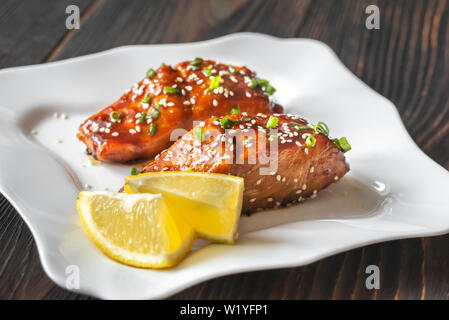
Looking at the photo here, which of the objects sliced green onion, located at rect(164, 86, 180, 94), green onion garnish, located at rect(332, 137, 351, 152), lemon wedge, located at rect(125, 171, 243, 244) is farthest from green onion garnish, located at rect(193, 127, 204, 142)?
green onion garnish, located at rect(332, 137, 351, 152)

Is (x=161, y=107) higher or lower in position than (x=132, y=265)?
higher

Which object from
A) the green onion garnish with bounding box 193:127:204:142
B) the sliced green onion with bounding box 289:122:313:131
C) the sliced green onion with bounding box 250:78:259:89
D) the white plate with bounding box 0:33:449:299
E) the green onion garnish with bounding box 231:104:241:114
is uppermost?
the sliced green onion with bounding box 250:78:259:89

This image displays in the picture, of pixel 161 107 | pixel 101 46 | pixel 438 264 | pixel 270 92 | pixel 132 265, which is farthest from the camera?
pixel 101 46

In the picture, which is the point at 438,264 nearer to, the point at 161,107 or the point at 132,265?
the point at 132,265

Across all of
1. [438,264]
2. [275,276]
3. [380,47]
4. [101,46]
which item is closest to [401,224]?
[438,264]

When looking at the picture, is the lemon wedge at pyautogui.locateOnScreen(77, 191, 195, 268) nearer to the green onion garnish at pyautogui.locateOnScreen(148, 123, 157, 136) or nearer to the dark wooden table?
the dark wooden table

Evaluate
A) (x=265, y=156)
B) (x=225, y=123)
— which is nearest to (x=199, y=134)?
(x=225, y=123)

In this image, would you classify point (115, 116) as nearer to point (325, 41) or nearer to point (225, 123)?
point (225, 123)

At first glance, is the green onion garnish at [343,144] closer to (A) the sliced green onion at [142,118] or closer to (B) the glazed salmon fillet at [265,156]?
(B) the glazed salmon fillet at [265,156]
